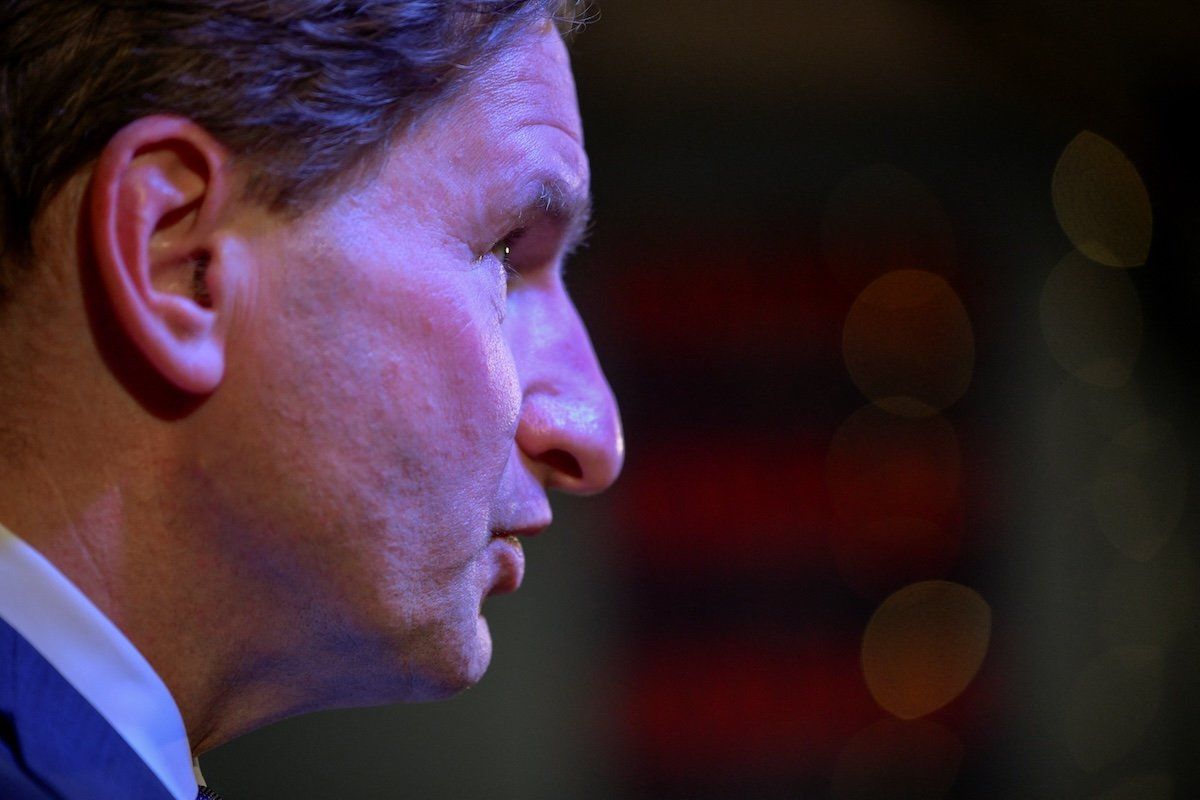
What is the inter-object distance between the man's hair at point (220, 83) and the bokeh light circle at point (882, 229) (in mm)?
2644

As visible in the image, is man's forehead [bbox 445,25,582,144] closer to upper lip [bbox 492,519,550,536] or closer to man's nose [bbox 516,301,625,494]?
man's nose [bbox 516,301,625,494]

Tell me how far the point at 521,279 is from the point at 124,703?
1.32 ft

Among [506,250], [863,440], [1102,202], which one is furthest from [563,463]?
[1102,202]

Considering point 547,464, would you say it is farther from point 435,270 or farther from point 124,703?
point 124,703

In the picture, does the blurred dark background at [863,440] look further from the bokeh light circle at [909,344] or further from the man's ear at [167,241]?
the man's ear at [167,241]

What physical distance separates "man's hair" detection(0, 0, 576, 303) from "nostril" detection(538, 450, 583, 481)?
26cm

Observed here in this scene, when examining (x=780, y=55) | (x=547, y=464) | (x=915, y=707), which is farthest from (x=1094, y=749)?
(x=547, y=464)

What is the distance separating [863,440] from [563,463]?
244 cm

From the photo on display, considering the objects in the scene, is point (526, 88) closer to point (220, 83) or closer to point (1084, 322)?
point (220, 83)

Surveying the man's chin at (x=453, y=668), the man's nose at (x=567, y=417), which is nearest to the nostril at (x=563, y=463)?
the man's nose at (x=567, y=417)

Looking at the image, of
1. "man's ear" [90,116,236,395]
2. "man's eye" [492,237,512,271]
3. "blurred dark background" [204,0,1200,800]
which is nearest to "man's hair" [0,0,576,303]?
"man's ear" [90,116,236,395]

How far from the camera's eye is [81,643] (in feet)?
2.03

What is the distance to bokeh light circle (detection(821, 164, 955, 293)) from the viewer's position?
10.6 ft

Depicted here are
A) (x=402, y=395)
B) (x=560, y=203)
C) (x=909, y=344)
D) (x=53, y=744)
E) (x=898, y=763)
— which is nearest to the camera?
(x=53, y=744)
